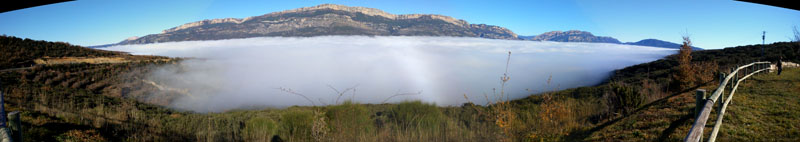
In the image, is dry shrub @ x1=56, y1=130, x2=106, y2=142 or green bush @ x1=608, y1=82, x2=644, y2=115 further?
green bush @ x1=608, y1=82, x2=644, y2=115

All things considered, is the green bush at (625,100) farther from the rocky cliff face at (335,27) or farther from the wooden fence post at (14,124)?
the rocky cliff face at (335,27)

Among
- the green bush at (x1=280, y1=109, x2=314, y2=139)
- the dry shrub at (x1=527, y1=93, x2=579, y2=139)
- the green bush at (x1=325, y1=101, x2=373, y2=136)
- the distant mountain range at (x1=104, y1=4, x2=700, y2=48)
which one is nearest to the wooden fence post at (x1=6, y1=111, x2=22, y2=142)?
the green bush at (x1=325, y1=101, x2=373, y2=136)

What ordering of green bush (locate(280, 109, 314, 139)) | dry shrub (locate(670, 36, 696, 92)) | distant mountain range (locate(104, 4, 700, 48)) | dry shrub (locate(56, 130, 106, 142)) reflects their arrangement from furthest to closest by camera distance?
distant mountain range (locate(104, 4, 700, 48)) → dry shrub (locate(670, 36, 696, 92)) → green bush (locate(280, 109, 314, 139)) → dry shrub (locate(56, 130, 106, 142))

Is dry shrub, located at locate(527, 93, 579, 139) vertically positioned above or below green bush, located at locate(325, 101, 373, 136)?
above

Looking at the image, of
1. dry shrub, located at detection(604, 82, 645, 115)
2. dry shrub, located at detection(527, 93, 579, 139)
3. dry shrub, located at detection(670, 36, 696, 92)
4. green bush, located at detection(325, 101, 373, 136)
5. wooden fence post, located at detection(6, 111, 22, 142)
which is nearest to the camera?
wooden fence post, located at detection(6, 111, 22, 142)

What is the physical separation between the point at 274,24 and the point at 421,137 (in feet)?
244

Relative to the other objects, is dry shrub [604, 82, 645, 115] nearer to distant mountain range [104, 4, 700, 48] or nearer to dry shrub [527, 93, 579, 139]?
dry shrub [527, 93, 579, 139]

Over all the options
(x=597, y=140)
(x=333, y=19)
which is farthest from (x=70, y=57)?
(x=333, y=19)

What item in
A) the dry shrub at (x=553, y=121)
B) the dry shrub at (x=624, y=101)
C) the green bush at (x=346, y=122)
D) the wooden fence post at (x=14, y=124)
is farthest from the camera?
the dry shrub at (x=624, y=101)

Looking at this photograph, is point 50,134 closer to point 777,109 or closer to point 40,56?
point 777,109

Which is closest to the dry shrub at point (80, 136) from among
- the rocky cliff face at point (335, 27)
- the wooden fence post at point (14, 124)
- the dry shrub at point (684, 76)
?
the wooden fence post at point (14, 124)

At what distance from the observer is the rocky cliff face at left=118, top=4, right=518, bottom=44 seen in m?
60.5

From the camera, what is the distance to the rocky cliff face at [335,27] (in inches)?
2382

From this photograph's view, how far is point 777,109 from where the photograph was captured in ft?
26.2
